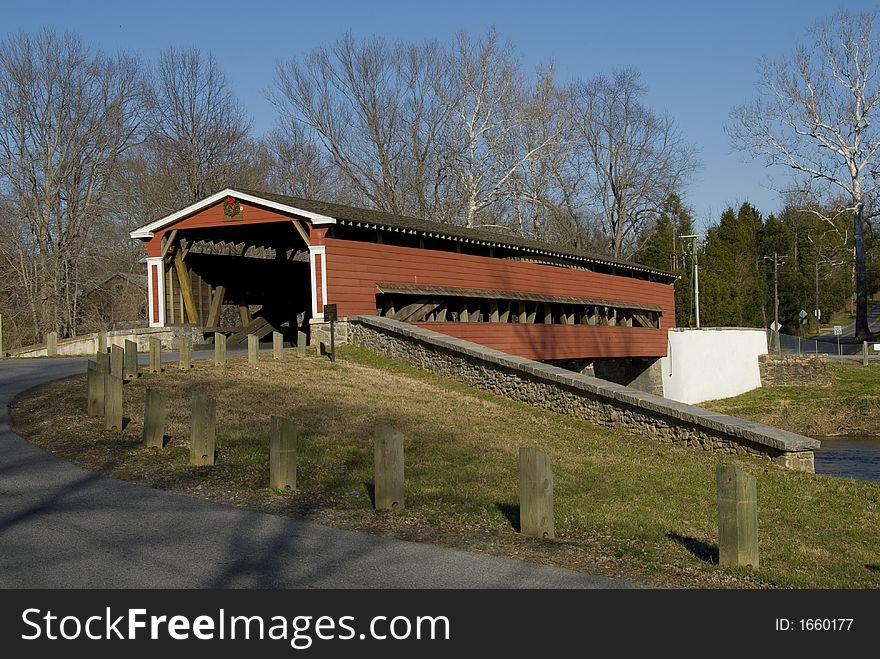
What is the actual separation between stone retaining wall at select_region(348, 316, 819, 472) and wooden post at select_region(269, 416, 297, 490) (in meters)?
7.66

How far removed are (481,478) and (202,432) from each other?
3101 millimetres

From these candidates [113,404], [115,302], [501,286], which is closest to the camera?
[113,404]

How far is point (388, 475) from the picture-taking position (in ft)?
27.7

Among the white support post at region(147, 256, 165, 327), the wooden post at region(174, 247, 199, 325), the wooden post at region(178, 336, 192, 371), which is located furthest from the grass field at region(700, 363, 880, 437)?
the wooden post at region(178, 336, 192, 371)

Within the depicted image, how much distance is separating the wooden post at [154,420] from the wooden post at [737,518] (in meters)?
6.18

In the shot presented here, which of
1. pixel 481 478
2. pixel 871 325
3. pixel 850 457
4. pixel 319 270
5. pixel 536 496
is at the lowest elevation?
pixel 850 457

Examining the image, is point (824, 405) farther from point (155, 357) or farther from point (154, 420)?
point (154, 420)

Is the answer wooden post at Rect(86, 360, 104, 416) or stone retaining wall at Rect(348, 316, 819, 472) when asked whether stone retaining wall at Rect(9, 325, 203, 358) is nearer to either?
stone retaining wall at Rect(348, 316, 819, 472)

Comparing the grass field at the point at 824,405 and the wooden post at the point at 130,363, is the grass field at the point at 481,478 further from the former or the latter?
the grass field at the point at 824,405

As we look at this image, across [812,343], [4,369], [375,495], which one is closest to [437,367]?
[4,369]

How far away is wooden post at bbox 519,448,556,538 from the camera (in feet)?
25.5

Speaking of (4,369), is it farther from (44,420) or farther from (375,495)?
(375,495)

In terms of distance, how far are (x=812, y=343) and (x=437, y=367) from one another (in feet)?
138

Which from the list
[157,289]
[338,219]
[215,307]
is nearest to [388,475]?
[338,219]
